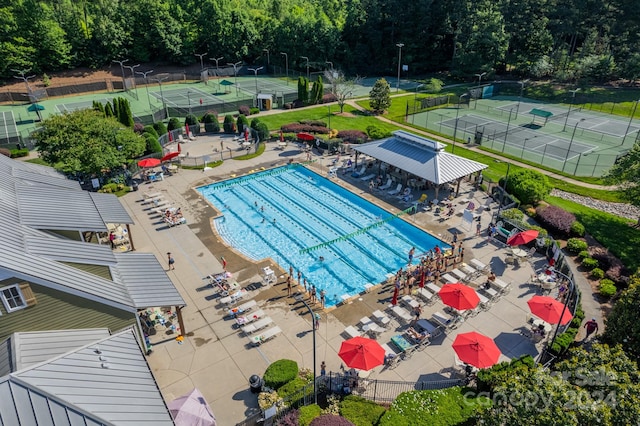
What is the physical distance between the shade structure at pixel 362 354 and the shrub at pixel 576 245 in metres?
18.3

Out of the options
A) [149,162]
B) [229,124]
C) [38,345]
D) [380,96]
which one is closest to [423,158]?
[149,162]

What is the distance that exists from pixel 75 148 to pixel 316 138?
24.5 meters

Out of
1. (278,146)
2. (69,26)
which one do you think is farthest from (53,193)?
(69,26)

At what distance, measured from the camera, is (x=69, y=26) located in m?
82.9

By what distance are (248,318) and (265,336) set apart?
1.76 m

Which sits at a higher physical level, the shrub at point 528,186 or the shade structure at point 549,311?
the shrub at point 528,186

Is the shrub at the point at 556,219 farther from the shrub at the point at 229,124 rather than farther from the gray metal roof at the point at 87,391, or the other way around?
the shrub at the point at 229,124

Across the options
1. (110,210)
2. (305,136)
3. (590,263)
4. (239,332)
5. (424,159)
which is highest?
(110,210)

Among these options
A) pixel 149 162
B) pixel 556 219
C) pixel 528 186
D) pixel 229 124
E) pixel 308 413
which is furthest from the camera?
pixel 229 124

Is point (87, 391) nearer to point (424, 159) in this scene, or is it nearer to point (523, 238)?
point (523, 238)

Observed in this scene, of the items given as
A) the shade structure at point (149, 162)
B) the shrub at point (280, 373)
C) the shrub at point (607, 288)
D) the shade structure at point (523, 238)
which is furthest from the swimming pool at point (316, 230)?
the shrub at point (607, 288)

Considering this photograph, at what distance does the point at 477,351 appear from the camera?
19.0m

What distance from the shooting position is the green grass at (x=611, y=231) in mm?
29394

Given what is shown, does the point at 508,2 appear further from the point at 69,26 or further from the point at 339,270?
the point at 69,26
